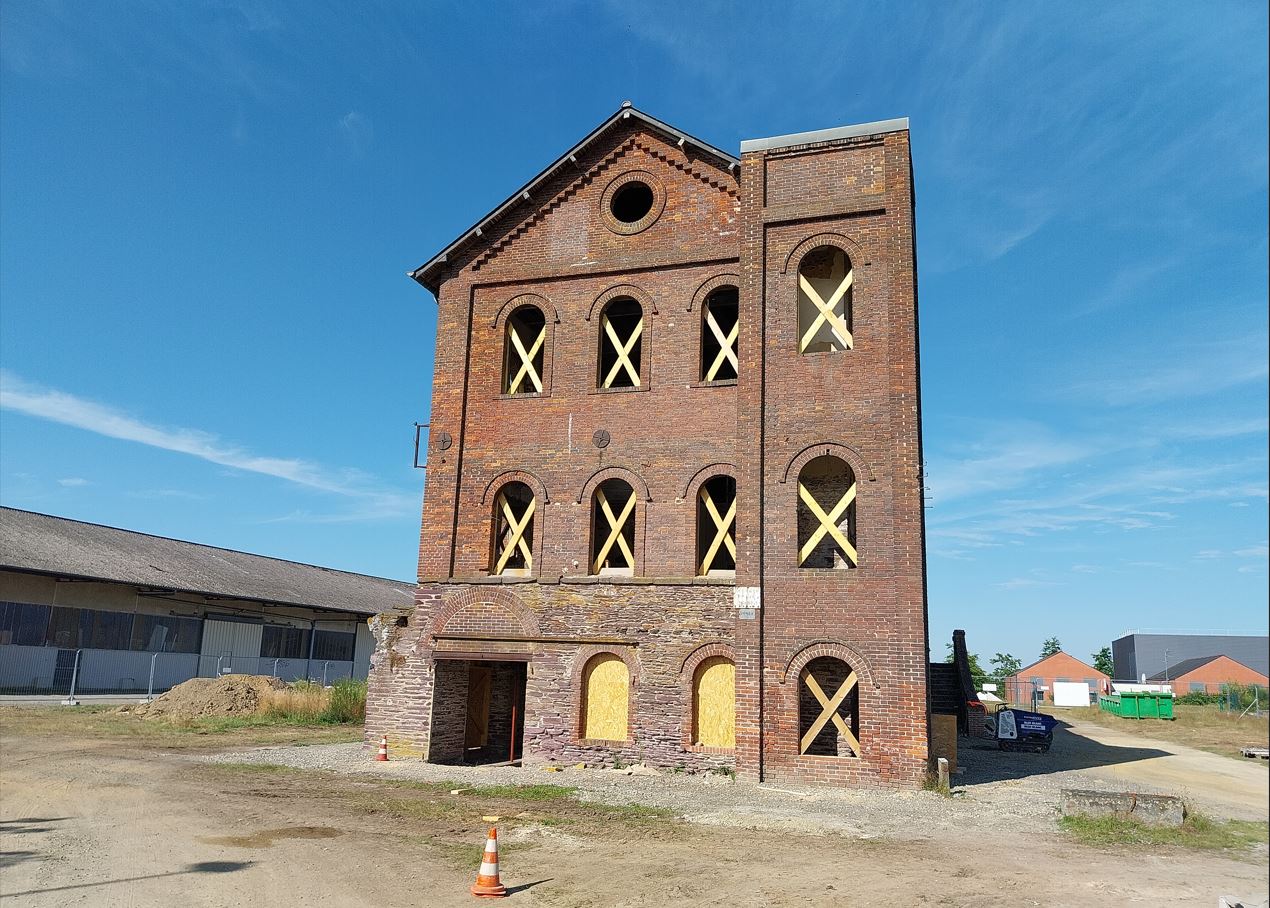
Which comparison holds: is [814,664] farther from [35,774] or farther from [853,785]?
[35,774]

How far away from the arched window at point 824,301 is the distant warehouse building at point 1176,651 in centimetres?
849

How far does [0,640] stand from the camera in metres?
28.3

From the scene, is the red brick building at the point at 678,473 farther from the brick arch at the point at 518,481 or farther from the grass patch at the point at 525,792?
the grass patch at the point at 525,792

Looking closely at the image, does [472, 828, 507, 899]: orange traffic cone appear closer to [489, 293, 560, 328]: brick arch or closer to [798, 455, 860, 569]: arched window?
[798, 455, 860, 569]: arched window

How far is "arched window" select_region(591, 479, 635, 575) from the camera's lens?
1789 centimetres

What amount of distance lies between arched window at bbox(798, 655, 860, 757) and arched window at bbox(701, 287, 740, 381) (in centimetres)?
604

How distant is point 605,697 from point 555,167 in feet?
37.0

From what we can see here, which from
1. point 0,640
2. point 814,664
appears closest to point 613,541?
point 814,664

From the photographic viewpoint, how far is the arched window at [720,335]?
1812 cm

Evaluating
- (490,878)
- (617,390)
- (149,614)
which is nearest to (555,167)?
(617,390)

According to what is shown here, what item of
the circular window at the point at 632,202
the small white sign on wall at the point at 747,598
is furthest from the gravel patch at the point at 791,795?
the circular window at the point at 632,202

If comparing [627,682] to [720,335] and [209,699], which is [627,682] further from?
[209,699]

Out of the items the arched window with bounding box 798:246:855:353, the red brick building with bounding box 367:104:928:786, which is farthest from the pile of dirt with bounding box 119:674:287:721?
the arched window with bounding box 798:246:855:353

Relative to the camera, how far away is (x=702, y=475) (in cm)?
1742
